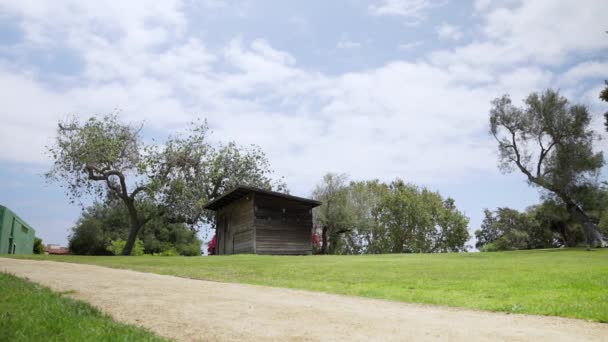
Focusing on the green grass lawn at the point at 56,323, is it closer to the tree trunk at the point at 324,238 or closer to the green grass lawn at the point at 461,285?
the green grass lawn at the point at 461,285

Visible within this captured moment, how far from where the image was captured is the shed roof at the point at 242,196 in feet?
121

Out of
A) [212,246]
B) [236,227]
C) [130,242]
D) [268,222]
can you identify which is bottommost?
[212,246]

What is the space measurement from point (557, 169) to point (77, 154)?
43.7 meters

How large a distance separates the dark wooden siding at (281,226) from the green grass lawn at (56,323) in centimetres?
2792

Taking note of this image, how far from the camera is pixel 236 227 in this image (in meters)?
41.9

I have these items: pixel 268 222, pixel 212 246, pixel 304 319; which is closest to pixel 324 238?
pixel 212 246

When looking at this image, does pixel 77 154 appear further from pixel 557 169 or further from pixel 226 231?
pixel 557 169

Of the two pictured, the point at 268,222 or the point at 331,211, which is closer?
the point at 268,222

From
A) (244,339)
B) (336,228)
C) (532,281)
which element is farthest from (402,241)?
(244,339)

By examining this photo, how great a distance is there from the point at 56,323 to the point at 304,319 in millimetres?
4281

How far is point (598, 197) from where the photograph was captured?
141 ft

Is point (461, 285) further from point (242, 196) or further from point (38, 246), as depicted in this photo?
point (38, 246)

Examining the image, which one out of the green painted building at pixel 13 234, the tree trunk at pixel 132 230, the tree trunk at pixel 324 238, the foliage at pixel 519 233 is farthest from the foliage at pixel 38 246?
the foliage at pixel 519 233

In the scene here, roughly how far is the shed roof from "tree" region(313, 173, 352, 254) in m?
15.7
